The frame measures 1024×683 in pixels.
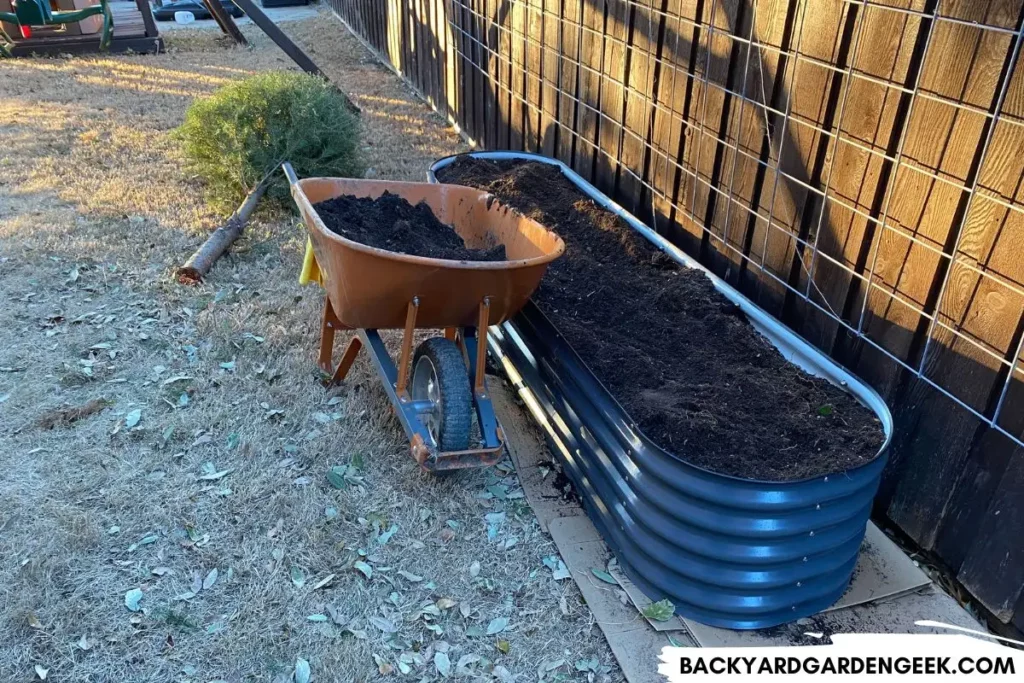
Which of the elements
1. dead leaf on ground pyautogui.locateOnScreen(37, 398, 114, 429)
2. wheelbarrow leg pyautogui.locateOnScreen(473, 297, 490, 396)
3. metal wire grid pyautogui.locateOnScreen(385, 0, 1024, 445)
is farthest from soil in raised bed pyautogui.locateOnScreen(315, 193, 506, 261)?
dead leaf on ground pyautogui.locateOnScreen(37, 398, 114, 429)

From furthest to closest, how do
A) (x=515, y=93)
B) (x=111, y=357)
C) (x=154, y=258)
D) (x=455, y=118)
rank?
(x=455, y=118) → (x=515, y=93) → (x=154, y=258) → (x=111, y=357)

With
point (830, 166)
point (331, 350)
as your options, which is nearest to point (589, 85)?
point (830, 166)

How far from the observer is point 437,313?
10.6ft

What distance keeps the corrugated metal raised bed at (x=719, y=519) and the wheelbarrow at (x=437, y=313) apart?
0.37 metres

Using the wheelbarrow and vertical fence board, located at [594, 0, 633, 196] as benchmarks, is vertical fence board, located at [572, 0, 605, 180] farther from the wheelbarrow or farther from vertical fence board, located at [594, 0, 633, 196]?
the wheelbarrow

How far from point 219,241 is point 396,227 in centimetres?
206

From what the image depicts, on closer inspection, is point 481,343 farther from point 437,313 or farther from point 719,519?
point 719,519

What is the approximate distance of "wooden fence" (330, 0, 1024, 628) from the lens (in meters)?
2.49

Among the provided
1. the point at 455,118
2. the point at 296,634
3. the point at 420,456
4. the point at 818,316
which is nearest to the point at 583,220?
the point at 818,316

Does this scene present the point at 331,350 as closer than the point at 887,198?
No

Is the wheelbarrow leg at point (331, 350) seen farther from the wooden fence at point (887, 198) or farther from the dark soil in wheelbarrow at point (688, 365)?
the wooden fence at point (887, 198)

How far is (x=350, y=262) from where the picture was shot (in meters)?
2.92

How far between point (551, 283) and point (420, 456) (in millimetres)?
1142

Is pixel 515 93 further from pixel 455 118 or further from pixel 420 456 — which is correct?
pixel 420 456
